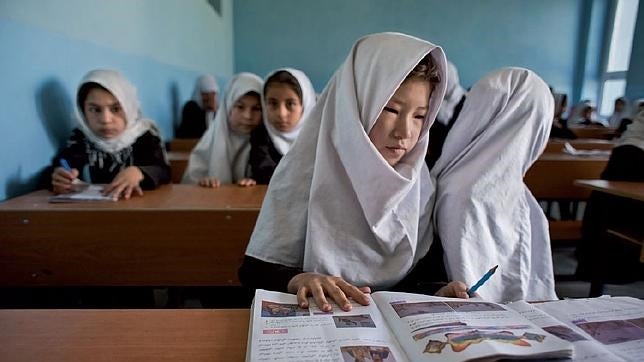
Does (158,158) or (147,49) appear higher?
(147,49)

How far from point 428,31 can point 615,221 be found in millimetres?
5882

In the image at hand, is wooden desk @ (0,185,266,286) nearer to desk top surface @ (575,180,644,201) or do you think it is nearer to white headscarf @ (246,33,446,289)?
white headscarf @ (246,33,446,289)

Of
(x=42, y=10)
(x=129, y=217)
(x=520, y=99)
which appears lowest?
(x=129, y=217)

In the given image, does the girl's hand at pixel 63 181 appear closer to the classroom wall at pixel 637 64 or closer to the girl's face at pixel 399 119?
the girl's face at pixel 399 119

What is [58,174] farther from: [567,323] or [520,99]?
[567,323]

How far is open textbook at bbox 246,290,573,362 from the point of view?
0.55m

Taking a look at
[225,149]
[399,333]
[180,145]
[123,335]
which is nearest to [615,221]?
[225,149]

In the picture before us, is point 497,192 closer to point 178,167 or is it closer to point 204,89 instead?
point 178,167

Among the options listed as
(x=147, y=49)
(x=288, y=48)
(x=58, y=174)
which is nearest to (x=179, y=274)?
(x=58, y=174)

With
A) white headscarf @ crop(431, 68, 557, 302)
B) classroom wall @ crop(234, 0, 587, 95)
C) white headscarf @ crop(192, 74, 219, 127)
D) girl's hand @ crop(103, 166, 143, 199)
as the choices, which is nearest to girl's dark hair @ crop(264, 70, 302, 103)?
girl's hand @ crop(103, 166, 143, 199)

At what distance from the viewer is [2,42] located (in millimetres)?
1507

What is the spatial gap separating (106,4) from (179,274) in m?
1.38

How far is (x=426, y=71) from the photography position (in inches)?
39.3

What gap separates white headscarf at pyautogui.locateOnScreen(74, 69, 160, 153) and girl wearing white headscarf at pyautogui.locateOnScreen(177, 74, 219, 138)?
1754 mm
